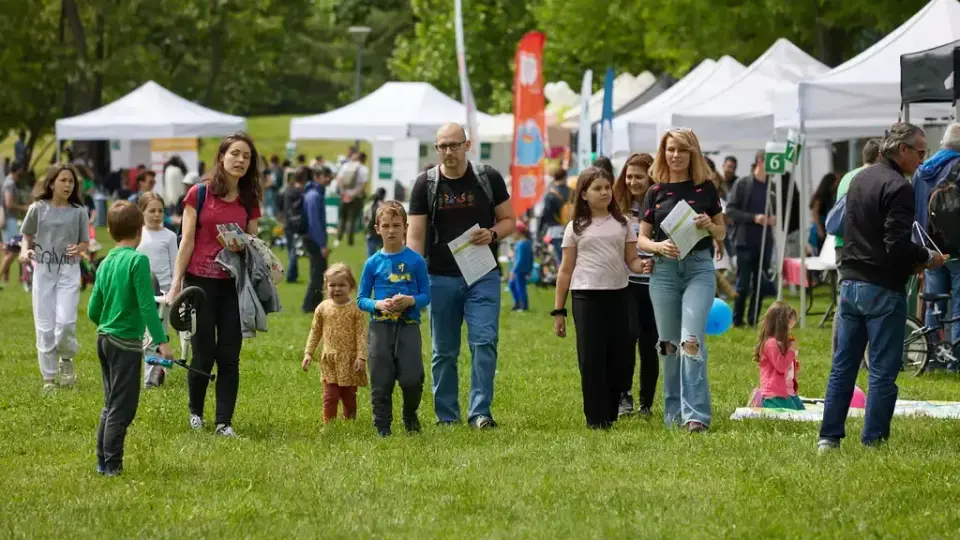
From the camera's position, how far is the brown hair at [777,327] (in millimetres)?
11602

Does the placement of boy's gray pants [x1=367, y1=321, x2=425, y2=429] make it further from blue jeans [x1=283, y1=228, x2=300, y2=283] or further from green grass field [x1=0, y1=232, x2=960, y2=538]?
blue jeans [x1=283, y1=228, x2=300, y2=283]

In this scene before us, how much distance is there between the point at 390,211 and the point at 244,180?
1011 millimetres

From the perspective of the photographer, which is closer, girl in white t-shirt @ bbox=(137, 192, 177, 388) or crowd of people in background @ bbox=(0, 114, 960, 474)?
crowd of people in background @ bbox=(0, 114, 960, 474)

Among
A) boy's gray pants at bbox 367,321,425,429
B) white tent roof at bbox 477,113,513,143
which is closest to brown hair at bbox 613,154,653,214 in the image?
boy's gray pants at bbox 367,321,425,429

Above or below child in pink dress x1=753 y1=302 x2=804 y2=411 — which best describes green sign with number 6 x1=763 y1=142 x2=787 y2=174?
above

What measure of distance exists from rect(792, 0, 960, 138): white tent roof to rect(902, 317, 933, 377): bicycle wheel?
3.69 metres

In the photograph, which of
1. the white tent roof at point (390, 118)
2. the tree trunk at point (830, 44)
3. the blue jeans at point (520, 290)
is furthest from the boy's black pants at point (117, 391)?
the white tent roof at point (390, 118)

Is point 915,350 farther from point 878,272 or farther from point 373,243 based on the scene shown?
point 373,243

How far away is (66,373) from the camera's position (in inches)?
538

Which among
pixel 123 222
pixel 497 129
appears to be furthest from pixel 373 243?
pixel 123 222

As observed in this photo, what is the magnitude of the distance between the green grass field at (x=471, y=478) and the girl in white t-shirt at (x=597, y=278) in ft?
1.19

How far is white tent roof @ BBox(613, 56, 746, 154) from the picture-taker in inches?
945

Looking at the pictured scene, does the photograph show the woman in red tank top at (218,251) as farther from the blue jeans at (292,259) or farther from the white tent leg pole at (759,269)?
the blue jeans at (292,259)

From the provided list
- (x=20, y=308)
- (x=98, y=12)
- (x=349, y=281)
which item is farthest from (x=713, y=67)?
(x=98, y=12)
